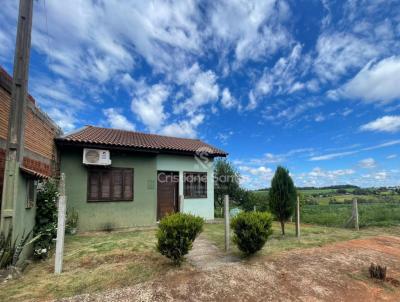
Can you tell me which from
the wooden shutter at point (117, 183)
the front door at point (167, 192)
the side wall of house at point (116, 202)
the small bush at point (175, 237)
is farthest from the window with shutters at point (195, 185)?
the small bush at point (175, 237)

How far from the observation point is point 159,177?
1136 cm

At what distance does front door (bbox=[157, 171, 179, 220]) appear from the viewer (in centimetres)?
1137

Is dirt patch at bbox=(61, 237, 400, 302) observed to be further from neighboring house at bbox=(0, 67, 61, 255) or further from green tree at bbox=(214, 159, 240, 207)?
green tree at bbox=(214, 159, 240, 207)

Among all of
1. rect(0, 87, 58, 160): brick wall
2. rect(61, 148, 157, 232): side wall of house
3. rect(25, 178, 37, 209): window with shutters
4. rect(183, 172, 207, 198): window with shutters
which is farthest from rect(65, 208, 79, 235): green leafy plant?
rect(183, 172, 207, 198): window with shutters

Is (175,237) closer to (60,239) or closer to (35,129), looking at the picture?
(60,239)

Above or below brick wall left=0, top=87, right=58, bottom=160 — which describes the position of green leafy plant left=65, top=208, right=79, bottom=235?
below

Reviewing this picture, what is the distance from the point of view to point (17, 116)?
15.7 ft

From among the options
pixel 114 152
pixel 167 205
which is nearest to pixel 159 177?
pixel 167 205

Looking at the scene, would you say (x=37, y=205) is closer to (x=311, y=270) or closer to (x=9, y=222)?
(x=9, y=222)

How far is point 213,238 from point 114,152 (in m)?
5.33

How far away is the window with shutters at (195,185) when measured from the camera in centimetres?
1207

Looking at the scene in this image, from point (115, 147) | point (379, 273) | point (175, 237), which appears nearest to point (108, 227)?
point (115, 147)

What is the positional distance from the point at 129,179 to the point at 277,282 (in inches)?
292

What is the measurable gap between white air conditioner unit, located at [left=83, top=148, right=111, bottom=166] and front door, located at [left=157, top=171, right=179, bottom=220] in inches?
108
